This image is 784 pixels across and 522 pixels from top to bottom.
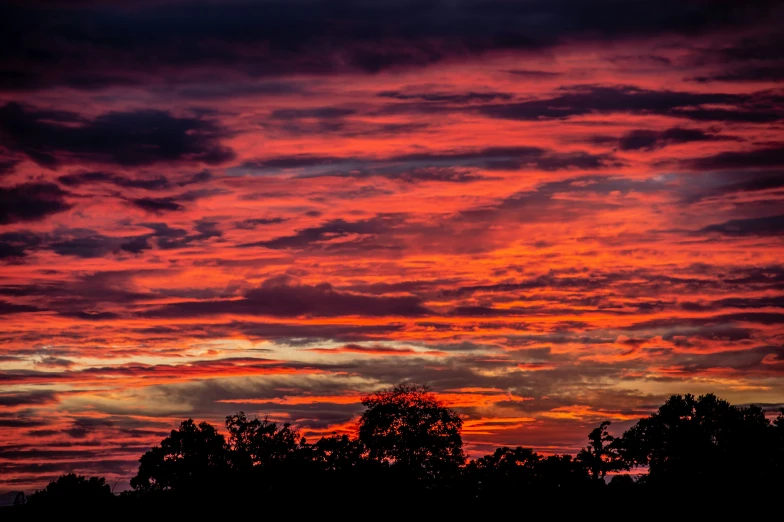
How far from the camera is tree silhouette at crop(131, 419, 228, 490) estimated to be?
12694 centimetres

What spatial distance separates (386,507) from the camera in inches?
3349

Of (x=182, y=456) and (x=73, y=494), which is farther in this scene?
(x=182, y=456)

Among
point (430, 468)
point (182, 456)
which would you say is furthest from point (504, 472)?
point (182, 456)

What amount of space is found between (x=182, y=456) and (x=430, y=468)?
33.7m

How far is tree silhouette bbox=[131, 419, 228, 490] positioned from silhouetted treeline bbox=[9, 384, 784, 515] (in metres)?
0.13

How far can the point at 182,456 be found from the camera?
13025 centimetres

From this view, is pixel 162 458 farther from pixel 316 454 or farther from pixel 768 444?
pixel 768 444

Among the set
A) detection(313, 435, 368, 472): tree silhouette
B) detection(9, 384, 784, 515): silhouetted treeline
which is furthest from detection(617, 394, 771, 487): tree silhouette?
detection(313, 435, 368, 472): tree silhouette

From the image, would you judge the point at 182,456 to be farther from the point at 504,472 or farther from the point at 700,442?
the point at 700,442

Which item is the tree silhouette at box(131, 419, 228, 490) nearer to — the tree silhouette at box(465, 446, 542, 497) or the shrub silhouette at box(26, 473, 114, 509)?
the shrub silhouette at box(26, 473, 114, 509)

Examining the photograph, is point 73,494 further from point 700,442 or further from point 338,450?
point 700,442

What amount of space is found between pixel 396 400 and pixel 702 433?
127 feet

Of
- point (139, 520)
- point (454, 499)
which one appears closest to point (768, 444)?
point (454, 499)

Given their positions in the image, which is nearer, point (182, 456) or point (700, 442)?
point (700, 442)
